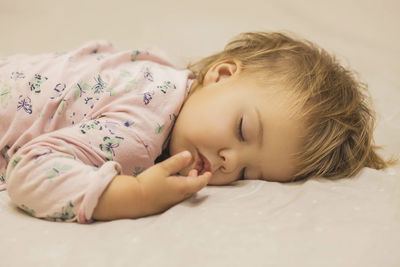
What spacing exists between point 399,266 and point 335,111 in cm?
47

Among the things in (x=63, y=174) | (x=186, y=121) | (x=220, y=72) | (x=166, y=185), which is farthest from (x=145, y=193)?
(x=220, y=72)

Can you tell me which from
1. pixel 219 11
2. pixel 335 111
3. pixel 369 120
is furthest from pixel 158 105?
pixel 219 11

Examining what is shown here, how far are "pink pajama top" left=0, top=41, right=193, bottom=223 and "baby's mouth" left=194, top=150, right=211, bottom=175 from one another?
0.33 feet

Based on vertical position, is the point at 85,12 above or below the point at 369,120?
above

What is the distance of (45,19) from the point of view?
1.89 metres

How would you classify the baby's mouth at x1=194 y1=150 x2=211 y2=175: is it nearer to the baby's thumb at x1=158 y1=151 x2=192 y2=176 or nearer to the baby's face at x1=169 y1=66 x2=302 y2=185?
the baby's face at x1=169 y1=66 x2=302 y2=185

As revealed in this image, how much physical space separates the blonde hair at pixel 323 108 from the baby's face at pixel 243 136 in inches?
1.5

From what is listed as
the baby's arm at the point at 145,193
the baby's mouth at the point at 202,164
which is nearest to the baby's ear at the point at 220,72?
the baby's mouth at the point at 202,164

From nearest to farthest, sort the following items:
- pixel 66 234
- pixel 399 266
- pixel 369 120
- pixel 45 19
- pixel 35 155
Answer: pixel 399 266 < pixel 66 234 < pixel 35 155 < pixel 369 120 < pixel 45 19

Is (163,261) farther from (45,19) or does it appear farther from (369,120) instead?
(45,19)

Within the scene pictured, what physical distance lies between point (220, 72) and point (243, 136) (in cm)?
24

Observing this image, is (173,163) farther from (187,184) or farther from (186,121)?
(186,121)

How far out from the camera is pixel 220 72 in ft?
3.81

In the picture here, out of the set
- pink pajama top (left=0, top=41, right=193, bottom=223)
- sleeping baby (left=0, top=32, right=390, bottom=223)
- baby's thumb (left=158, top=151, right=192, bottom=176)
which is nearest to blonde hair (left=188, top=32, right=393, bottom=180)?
sleeping baby (left=0, top=32, right=390, bottom=223)
